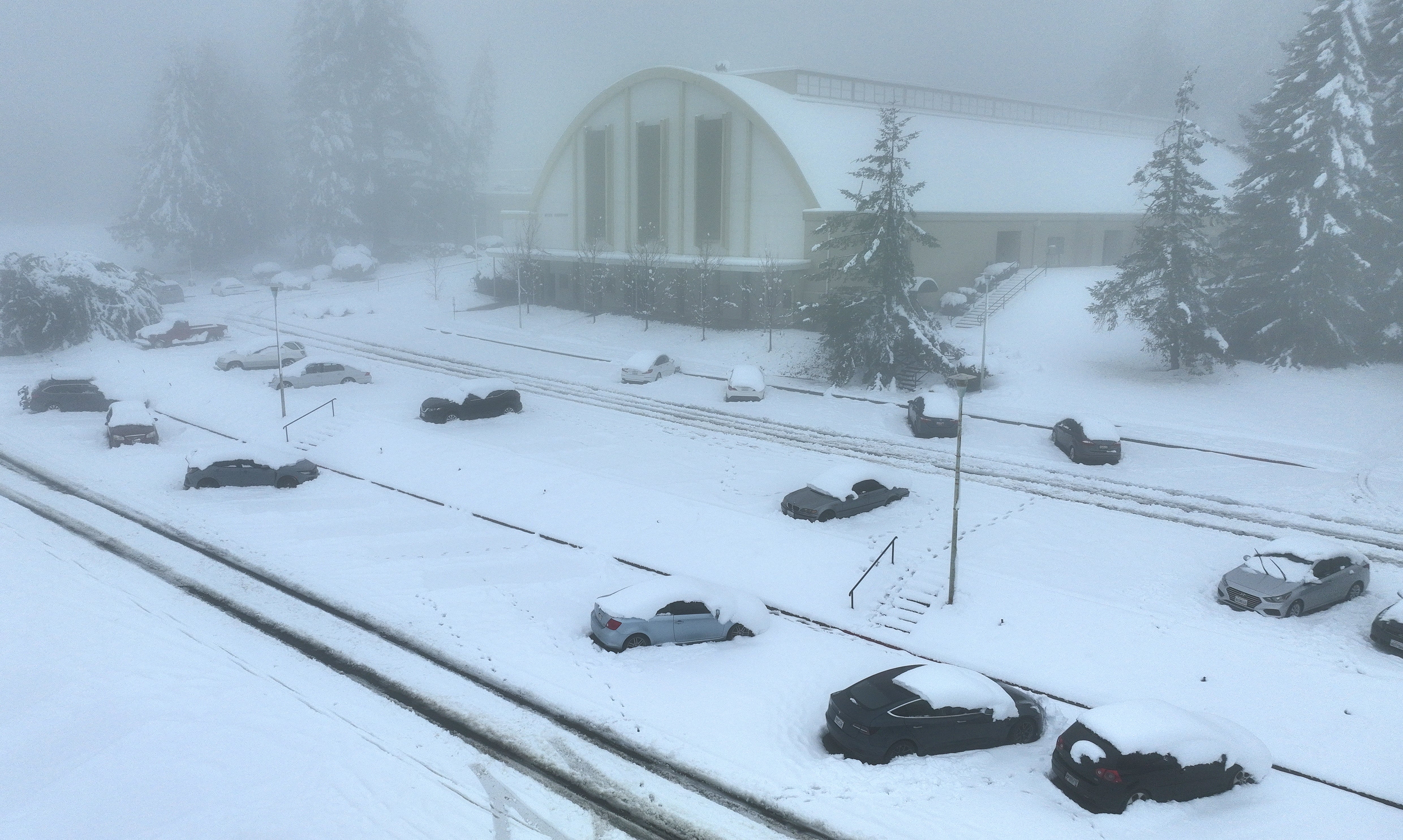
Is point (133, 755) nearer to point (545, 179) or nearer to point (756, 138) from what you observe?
point (756, 138)

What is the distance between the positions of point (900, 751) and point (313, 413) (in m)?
29.2

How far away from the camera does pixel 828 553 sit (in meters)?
23.1

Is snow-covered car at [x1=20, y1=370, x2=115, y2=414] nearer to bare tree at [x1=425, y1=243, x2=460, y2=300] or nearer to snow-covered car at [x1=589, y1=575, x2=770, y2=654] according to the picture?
bare tree at [x1=425, y1=243, x2=460, y2=300]

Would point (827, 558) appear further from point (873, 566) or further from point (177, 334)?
point (177, 334)

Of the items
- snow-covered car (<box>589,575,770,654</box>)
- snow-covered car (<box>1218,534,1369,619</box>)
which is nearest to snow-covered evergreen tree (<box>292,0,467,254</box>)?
snow-covered car (<box>589,575,770,654</box>)

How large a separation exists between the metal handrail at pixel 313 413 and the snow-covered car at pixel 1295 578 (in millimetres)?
30741

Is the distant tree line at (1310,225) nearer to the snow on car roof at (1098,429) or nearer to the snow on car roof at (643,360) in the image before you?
the snow on car roof at (1098,429)

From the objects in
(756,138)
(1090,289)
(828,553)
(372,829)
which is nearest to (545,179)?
(756,138)

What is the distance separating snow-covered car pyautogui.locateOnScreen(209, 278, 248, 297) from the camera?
69125 mm

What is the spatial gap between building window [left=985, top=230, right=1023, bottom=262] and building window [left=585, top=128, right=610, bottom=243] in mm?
26228

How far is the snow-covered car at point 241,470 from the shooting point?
27.0 metres

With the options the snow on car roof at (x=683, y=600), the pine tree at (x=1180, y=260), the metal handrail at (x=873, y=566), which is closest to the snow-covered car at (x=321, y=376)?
the snow on car roof at (x=683, y=600)

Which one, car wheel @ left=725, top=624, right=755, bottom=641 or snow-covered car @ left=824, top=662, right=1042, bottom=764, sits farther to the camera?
car wheel @ left=725, top=624, right=755, bottom=641

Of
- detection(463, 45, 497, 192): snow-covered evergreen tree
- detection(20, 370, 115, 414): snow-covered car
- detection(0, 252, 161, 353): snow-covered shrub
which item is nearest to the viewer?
detection(20, 370, 115, 414): snow-covered car
